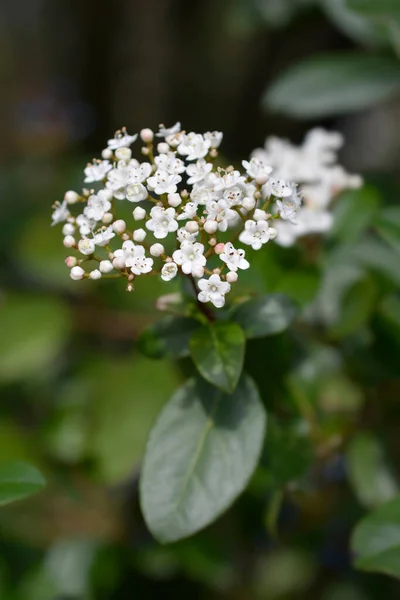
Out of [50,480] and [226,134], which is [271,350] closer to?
[50,480]

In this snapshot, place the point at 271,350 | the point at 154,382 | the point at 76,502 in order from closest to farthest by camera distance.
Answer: the point at 271,350, the point at 154,382, the point at 76,502

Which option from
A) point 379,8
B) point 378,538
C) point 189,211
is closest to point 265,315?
point 189,211

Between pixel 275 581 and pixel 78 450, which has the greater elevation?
pixel 78 450

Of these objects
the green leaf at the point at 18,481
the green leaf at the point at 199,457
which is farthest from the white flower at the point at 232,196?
the green leaf at the point at 18,481

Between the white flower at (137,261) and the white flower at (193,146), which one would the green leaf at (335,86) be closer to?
the white flower at (193,146)

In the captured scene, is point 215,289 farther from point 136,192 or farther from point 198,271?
point 136,192

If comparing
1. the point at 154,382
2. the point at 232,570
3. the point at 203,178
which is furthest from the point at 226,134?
the point at 203,178
